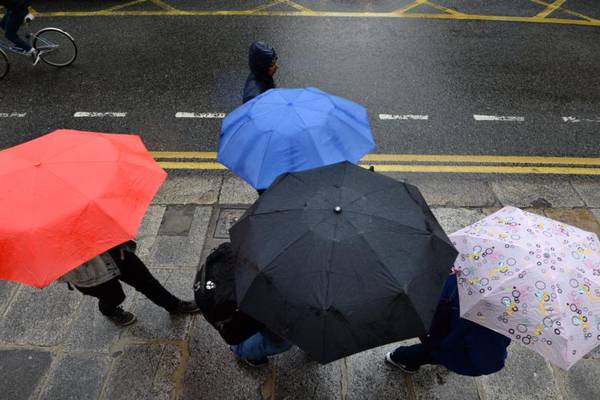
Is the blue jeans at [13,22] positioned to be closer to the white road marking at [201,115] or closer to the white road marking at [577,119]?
the white road marking at [201,115]

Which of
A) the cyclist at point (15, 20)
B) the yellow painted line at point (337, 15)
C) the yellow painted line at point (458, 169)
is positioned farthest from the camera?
the yellow painted line at point (337, 15)

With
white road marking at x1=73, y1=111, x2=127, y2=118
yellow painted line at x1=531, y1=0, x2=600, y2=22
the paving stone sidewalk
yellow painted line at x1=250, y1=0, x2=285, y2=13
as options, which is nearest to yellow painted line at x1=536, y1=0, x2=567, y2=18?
yellow painted line at x1=531, y1=0, x2=600, y2=22

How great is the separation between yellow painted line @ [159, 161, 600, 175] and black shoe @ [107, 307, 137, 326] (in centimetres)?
238

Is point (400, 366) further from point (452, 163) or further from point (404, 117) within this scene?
point (404, 117)

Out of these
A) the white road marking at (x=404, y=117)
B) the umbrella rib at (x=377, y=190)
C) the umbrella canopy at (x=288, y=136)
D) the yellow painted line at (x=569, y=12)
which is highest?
the umbrella rib at (x=377, y=190)

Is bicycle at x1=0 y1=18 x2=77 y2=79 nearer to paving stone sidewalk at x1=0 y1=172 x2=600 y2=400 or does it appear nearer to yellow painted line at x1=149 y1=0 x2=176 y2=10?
yellow painted line at x1=149 y1=0 x2=176 y2=10

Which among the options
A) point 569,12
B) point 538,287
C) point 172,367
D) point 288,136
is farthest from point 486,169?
point 569,12

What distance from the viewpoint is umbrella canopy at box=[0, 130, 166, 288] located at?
92.5 inches

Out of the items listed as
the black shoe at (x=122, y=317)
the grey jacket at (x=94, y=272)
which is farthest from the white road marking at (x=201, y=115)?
the grey jacket at (x=94, y=272)

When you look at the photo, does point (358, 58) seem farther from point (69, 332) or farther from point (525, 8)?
point (69, 332)

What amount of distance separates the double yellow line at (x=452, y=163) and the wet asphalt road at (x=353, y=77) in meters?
→ 0.16

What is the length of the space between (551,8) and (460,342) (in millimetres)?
10203

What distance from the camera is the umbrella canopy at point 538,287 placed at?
2154 millimetres

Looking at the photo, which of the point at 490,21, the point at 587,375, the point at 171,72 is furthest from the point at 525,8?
the point at 587,375
